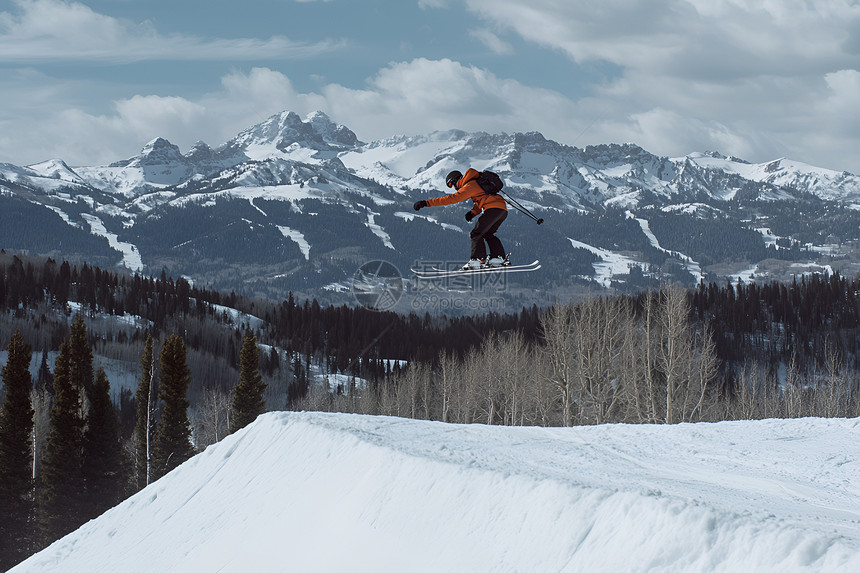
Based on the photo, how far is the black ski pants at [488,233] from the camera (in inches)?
629

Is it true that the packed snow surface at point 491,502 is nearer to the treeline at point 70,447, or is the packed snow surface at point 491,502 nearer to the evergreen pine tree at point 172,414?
the evergreen pine tree at point 172,414

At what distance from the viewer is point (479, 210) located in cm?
1596

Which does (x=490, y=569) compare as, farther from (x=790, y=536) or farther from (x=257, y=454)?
(x=257, y=454)

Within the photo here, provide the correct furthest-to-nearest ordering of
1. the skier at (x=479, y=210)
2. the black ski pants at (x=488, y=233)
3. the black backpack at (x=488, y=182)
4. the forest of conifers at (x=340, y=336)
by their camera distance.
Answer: the forest of conifers at (x=340, y=336), the black ski pants at (x=488, y=233), the black backpack at (x=488, y=182), the skier at (x=479, y=210)

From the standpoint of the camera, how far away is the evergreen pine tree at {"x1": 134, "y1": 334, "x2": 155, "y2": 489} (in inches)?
2044

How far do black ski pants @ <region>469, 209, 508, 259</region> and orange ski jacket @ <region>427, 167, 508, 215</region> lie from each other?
0.80 ft

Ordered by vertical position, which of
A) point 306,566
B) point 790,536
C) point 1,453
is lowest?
point 1,453

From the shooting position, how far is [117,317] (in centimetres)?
18250

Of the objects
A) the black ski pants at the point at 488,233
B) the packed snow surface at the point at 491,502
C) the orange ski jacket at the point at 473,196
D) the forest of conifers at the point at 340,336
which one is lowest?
the forest of conifers at the point at 340,336

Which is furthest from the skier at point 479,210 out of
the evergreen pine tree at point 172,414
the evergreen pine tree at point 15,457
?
the evergreen pine tree at point 15,457

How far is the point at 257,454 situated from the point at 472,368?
60.9 m

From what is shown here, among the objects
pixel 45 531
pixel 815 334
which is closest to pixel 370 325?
pixel 815 334

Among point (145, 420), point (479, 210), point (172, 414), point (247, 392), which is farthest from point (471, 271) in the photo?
point (145, 420)

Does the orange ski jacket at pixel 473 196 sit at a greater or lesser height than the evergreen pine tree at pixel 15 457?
greater
